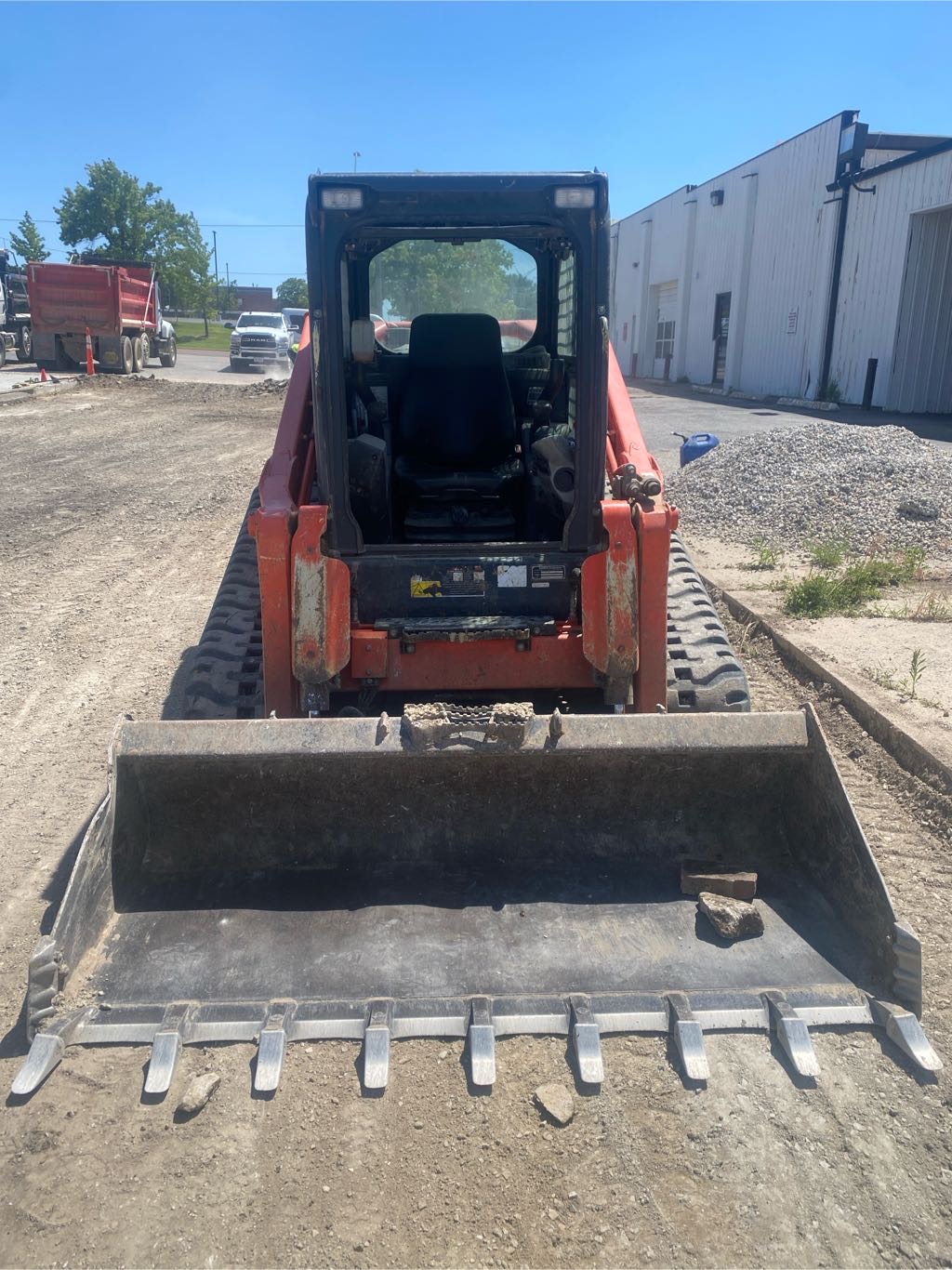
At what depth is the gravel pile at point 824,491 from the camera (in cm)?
916

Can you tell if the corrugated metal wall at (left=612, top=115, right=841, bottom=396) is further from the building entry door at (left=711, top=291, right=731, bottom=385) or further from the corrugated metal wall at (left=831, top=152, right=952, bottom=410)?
the corrugated metal wall at (left=831, top=152, right=952, bottom=410)

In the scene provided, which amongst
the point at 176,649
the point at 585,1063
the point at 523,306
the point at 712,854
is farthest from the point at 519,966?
the point at 176,649

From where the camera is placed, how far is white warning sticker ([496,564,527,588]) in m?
3.92

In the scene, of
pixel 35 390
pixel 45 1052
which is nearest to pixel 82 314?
pixel 35 390

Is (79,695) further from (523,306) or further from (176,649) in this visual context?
(523,306)

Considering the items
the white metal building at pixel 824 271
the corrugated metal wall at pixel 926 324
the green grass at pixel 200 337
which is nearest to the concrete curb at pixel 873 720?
the white metal building at pixel 824 271

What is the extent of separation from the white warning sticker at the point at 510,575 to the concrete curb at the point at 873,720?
2.12m

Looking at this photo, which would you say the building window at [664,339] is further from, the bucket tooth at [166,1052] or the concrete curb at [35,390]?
the bucket tooth at [166,1052]

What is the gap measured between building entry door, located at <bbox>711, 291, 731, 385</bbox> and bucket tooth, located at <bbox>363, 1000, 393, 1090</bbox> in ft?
95.1

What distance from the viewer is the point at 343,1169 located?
2.36 metres

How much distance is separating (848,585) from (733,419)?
1361cm

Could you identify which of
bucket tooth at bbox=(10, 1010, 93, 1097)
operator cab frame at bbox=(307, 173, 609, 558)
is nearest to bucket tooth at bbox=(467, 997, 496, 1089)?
bucket tooth at bbox=(10, 1010, 93, 1097)

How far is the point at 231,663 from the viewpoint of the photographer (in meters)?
4.27

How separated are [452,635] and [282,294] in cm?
9973
